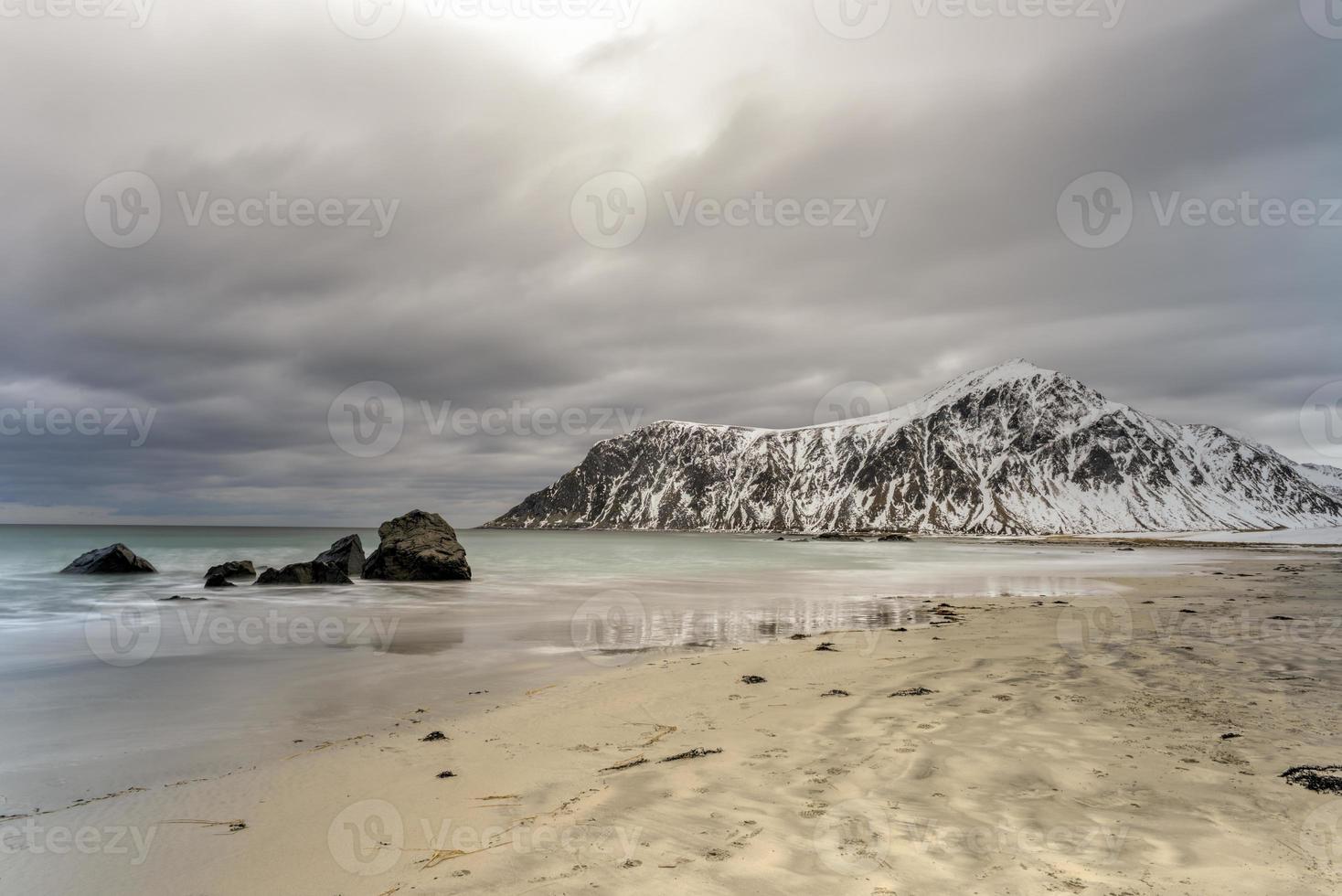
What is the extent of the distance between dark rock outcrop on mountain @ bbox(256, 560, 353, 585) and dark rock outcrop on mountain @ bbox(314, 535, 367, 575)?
310 cm

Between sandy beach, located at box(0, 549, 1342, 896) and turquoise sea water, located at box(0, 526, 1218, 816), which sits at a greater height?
sandy beach, located at box(0, 549, 1342, 896)

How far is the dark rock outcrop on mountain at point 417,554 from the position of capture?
37.8m

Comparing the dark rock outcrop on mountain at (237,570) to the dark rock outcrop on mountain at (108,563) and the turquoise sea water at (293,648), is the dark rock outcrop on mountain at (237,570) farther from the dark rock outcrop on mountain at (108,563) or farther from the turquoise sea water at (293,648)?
the dark rock outcrop on mountain at (108,563)

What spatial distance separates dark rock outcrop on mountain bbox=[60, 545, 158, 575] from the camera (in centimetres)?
3928

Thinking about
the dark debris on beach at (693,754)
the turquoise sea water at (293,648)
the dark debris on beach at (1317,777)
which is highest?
the dark debris on beach at (1317,777)

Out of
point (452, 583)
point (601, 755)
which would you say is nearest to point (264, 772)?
point (601, 755)

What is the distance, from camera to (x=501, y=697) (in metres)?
11.2

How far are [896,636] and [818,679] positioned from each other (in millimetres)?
5574

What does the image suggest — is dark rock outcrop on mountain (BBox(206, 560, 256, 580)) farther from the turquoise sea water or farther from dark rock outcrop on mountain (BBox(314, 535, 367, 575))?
dark rock outcrop on mountain (BBox(314, 535, 367, 575))

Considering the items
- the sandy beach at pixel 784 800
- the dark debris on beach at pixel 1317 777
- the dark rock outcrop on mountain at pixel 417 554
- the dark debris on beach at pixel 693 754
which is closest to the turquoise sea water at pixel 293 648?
the sandy beach at pixel 784 800

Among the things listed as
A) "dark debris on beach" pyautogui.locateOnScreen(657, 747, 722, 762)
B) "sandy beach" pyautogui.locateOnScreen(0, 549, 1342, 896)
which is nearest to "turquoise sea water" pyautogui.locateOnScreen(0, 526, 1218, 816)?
"sandy beach" pyautogui.locateOnScreen(0, 549, 1342, 896)

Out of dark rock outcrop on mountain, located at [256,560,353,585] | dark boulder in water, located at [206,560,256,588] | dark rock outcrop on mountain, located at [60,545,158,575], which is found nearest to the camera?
dark rock outcrop on mountain, located at [256,560,353,585]

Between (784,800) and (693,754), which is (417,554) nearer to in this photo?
(693,754)

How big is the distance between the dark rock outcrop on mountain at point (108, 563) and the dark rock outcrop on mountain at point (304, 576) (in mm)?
12490
